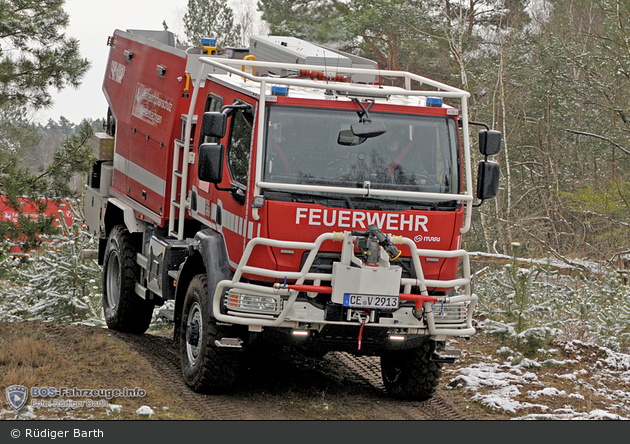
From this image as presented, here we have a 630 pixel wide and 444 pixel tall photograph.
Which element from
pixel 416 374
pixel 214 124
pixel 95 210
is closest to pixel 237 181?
pixel 214 124

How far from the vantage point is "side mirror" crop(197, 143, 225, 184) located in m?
6.66

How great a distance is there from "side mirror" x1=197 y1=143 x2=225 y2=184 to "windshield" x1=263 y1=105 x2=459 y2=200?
0.41 meters

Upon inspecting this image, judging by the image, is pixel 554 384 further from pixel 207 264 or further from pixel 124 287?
pixel 124 287

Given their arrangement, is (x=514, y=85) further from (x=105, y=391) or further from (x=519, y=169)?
(x=105, y=391)

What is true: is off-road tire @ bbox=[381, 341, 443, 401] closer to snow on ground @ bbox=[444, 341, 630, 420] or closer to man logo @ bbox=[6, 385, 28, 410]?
snow on ground @ bbox=[444, 341, 630, 420]

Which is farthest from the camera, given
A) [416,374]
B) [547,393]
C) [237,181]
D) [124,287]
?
[124,287]

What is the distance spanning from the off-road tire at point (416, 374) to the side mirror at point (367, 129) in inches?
77.5

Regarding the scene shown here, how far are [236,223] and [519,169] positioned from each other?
1848cm

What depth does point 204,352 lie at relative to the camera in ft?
23.0

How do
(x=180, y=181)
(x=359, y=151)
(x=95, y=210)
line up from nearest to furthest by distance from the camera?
(x=359, y=151) → (x=180, y=181) → (x=95, y=210)

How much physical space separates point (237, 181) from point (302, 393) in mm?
2179

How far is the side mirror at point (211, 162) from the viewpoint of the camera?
6.66 m

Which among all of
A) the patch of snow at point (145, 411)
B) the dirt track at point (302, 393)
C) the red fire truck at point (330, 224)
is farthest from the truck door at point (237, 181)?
the patch of snow at point (145, 411)

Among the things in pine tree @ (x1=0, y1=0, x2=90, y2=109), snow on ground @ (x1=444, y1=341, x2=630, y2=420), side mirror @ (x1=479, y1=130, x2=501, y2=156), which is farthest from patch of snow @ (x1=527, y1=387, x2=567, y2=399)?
pine tree @ (x1=0, y1=0, x2=90, y2=109)
